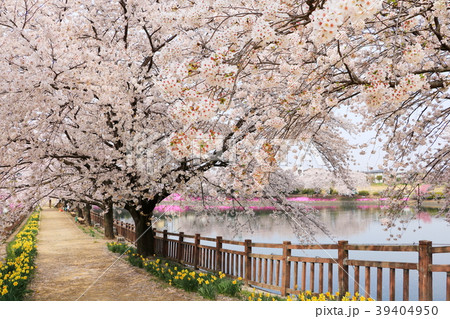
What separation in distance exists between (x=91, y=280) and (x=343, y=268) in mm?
5806

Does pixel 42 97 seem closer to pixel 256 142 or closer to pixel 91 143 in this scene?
pixel 91 143

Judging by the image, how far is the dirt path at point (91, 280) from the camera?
714cm

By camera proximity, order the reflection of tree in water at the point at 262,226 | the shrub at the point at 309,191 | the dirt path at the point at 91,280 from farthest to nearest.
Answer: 1. the shrub at the point at 309,191
2. the reflection of tree in water at the point at 262,226
3. the dirt path at the point at 91,280

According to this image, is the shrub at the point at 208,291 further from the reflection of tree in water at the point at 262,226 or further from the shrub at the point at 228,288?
the reflection of tree in water at the point at 262,226

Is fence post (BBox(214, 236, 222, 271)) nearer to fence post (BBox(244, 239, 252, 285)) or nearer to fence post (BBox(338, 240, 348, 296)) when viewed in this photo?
fence post (BBox(244, 239, 252, 285))

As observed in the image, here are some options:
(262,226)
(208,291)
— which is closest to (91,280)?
(208,291)

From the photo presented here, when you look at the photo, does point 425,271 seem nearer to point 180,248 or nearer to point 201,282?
point 201,282

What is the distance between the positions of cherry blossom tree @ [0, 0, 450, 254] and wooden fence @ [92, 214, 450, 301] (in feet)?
4.25

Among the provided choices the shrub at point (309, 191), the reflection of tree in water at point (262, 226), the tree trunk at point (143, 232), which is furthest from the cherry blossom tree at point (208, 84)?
the shrub at point (309, 191)

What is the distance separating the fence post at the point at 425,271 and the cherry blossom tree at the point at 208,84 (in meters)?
1.75

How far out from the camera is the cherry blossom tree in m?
3.54

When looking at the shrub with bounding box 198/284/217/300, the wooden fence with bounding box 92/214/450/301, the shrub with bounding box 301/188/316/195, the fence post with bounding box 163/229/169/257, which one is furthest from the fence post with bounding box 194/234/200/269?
the shrub with bounding box 301/188/316/195

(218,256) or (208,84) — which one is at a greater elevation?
(208,84)

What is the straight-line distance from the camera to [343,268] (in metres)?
5.63
